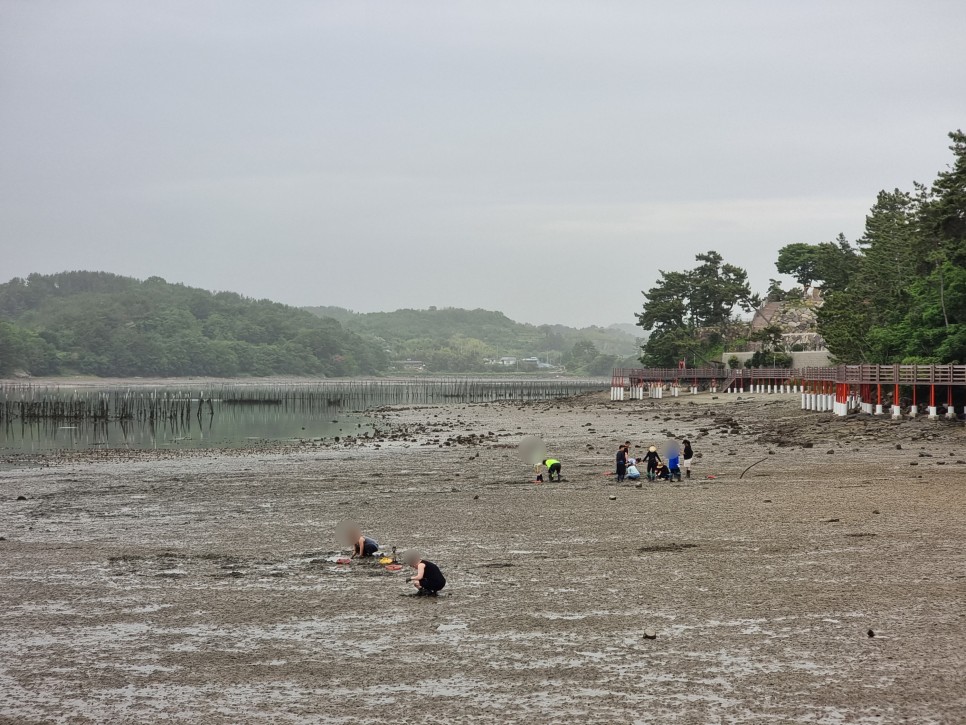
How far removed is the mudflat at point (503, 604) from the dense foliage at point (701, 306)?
93318 mm

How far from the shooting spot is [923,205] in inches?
2552

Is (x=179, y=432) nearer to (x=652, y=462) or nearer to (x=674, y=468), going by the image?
(x=652, y=462)

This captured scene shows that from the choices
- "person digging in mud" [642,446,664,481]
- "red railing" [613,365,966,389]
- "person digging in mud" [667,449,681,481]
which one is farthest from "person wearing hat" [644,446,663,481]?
"red railing" [613,365,966,389]

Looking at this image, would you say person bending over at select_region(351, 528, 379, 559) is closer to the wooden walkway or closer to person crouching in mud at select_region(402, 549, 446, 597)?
person crouching in mud at select_region(402, 549, 446, 597)

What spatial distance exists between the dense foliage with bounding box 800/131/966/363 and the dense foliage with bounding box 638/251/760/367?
26.7 metres

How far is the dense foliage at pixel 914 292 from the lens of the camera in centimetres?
4822

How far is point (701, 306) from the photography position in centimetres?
12175

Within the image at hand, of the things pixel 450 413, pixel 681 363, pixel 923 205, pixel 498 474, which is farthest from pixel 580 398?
pixel 498 474

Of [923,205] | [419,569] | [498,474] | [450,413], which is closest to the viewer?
[419,569]

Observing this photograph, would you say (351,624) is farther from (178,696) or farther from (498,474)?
(498,474)

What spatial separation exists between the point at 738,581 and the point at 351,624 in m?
4.81

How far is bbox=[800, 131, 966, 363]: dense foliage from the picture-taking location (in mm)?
48219

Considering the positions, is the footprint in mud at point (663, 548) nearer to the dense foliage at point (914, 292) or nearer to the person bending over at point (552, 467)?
the person bending over at point (552, 467)

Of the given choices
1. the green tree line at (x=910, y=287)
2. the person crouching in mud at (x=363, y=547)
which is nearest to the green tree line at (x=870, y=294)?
the green tree line at (x=910, y=287)
